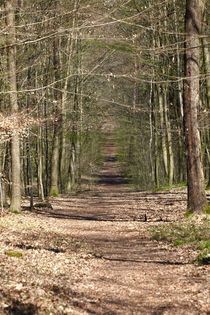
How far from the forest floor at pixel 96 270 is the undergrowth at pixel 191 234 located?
210 millimetres

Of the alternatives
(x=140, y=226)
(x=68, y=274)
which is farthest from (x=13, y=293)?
(x=140, y=226)

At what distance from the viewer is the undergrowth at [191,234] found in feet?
29.6

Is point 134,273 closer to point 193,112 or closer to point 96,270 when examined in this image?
point 96,270

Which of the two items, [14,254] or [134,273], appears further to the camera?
[14,254]

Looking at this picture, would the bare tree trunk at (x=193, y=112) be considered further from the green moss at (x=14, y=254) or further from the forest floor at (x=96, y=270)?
the green moss at (x=14, y=254)

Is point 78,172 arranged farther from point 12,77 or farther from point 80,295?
point 80,295

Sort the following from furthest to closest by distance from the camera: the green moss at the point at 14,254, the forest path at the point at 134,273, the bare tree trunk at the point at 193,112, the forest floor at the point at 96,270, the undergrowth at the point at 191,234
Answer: the bare tree trunk at the point at 193,112
the undergrowth at the point at 191,234
the green moss at the point at 14,254
the forest path at the point at 134,273
the forest floor at the point at 96,270

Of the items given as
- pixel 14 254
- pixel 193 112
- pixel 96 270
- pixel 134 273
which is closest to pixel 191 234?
pixel 134 273

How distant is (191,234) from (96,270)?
3253 millimetres

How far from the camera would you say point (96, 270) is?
8.35 m

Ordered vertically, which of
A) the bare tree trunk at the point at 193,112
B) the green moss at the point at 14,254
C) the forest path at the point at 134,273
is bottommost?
the forest path at the point at 134,273

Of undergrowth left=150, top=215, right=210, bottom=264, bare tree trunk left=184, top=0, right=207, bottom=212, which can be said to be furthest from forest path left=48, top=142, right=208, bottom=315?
bare tree trunk left=184, top=0, right=207, bottom=212

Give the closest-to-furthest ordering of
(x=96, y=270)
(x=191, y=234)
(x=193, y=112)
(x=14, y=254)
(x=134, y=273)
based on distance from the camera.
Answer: (x=134, y=273)
(x=96, y=270)
(x=14, y=254)
(x=191, y=234)
(x=193, y=112)

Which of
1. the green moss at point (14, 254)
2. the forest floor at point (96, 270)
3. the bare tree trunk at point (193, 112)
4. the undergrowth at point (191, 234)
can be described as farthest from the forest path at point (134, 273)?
the green moss at point (14, 254)
